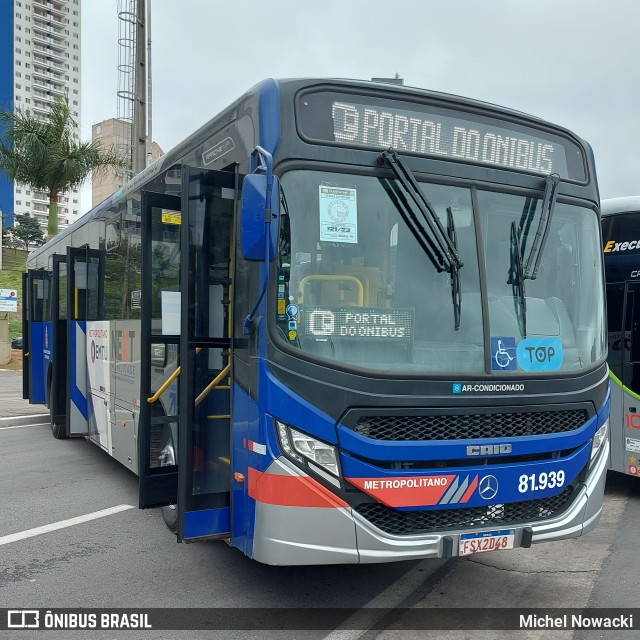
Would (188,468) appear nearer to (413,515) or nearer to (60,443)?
(413,515)

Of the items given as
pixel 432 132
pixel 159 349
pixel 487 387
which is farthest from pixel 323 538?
pixel 432 132

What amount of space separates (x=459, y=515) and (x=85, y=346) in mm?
6235

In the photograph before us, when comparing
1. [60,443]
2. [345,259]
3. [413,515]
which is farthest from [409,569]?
[60,443]

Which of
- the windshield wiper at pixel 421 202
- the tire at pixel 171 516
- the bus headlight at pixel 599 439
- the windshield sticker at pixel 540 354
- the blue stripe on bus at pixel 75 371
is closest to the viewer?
the windshield wiper at pixel 421 202

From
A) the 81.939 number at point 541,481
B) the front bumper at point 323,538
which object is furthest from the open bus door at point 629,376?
the front bumper at point 323,538

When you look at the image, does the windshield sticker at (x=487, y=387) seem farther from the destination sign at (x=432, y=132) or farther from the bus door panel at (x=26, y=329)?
the bus door panel at (x=26, y=329)

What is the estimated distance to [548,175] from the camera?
205 inches

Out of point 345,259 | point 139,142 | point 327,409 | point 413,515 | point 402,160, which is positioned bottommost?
point 413,515

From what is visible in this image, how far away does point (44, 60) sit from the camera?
13325 cm

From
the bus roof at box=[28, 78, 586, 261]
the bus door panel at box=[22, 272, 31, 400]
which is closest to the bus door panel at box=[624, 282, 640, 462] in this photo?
the bus roof at box=[28, 78, 586, 261]

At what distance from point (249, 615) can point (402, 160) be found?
3.02 meters

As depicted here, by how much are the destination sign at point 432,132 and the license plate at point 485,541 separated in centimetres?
236

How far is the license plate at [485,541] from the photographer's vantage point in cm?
442

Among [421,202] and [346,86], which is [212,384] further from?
[346,86]
